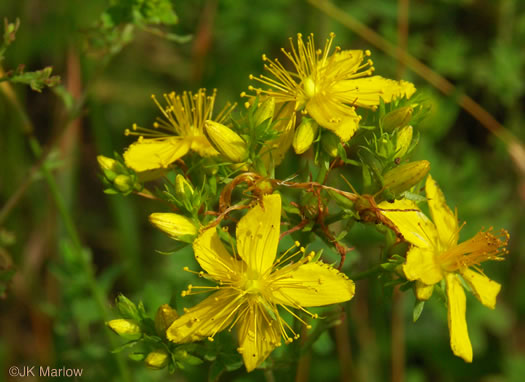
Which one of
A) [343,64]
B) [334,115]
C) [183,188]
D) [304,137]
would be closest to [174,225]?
[183,188]

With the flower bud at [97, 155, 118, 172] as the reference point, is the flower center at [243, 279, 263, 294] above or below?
below

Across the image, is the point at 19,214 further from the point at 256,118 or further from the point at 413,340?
the point at 413,340

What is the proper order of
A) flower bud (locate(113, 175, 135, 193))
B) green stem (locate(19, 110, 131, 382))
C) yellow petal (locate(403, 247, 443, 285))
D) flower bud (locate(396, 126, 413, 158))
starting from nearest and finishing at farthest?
yellow petal (locate(403, 247, 443, 285))
flower bud (locate(396, 126, 413, 158))
flower bud (locate(113, 175, 135, 193))
green stem (locate(19, 110, 131, 382))

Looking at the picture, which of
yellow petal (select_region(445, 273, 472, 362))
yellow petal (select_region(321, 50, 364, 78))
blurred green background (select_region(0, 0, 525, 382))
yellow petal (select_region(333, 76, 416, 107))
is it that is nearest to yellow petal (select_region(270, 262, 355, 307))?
yellow petal (select_region(445, 273, 472, 362))

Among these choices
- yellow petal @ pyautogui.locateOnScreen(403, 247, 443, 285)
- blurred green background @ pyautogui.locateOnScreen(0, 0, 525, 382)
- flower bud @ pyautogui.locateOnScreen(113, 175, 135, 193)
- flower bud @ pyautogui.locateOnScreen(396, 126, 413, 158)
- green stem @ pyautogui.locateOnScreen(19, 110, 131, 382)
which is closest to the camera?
yellow petal @ pyautogui.locateOnScreen(403, 247, 443, 285)

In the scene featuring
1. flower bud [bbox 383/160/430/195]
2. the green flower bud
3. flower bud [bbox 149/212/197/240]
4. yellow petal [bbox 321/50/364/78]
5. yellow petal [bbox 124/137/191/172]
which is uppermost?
yellow petal [bbox 321/50/364/78]

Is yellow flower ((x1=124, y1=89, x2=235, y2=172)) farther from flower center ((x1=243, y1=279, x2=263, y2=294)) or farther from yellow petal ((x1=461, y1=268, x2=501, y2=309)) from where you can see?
yellow petal ((x1=461, y1=268, x2=501, y2=309))

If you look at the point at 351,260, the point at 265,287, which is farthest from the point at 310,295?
the point at 351,260
